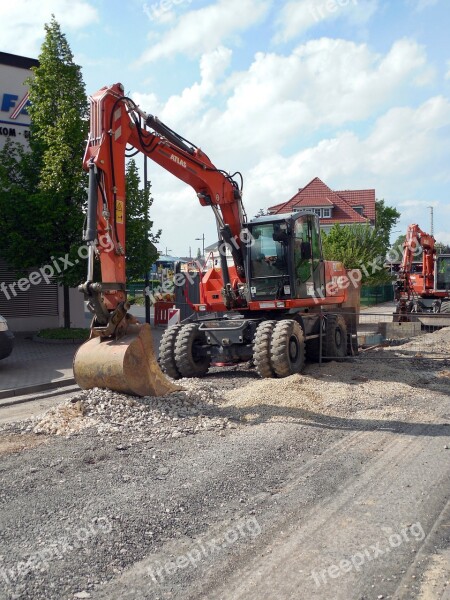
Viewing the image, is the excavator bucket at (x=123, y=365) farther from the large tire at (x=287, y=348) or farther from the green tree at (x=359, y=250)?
the green tree at (x=359, y=250)

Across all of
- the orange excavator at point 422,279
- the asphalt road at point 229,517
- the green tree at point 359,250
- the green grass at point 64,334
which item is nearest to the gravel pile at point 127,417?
the asphalt road at point 229,517

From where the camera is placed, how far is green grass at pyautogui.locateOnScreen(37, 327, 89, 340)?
57.7ft

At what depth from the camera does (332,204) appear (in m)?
57.1

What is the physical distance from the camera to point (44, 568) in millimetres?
4070

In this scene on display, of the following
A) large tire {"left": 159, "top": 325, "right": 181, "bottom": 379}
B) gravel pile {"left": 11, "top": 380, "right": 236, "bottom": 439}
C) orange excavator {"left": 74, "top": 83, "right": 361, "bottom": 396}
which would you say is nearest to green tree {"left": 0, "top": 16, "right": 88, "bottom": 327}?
orange excavator {"left": 74, "top": 83, "right": 361, "bottom": 396}

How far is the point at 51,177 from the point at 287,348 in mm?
9098

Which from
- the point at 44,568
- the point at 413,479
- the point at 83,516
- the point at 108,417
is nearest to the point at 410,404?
the point at 413,479

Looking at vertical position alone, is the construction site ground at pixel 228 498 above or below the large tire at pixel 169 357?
below

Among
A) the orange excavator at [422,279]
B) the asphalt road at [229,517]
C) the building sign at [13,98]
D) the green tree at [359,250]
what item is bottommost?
the asphalt road at [229,517]

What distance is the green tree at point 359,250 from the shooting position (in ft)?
115

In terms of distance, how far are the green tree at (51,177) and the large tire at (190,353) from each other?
6253 mm

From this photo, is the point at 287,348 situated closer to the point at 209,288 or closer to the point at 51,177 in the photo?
the point at 209,288

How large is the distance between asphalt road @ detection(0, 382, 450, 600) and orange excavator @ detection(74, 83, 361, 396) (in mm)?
1661

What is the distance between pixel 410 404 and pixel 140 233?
36.3ft
